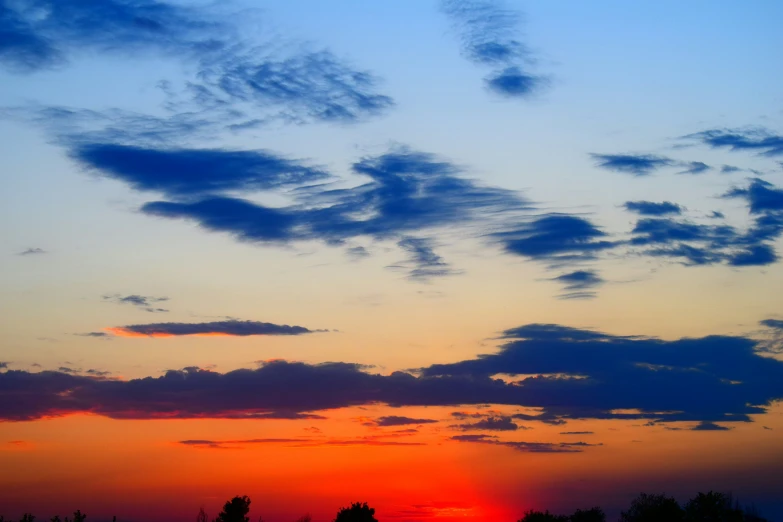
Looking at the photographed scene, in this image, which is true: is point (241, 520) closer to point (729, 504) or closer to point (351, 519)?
point (351, 519)

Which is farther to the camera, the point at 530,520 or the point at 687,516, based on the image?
the point at 530,520

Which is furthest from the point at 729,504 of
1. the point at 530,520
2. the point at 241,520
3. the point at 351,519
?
the point at 241,520

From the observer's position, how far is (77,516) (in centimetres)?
8612

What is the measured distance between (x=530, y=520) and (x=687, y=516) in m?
27.9

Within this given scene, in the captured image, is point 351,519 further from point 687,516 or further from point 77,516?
point 77,516

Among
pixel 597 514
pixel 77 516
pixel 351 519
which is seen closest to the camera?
pixel 77 516

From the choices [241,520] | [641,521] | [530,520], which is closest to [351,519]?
[241,520]

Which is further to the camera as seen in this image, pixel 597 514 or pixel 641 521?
pixel 597 514

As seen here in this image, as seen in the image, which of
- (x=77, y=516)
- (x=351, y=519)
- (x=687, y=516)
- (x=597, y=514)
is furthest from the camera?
(x=597, y=514)

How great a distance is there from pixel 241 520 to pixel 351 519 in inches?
777

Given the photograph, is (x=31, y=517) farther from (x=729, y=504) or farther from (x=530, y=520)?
(x=729, y=504)

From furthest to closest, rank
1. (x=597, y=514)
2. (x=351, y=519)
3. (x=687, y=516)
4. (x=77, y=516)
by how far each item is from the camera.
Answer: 1. (x=597, y=514)
2. (x=351, y=519)
3. (x=687, y=516)
4. (x=77, y=516)

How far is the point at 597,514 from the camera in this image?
171 m

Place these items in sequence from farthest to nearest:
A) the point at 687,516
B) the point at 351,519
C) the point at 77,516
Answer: the point at 351,519 → the point at 687,516 → the point at 77,516
